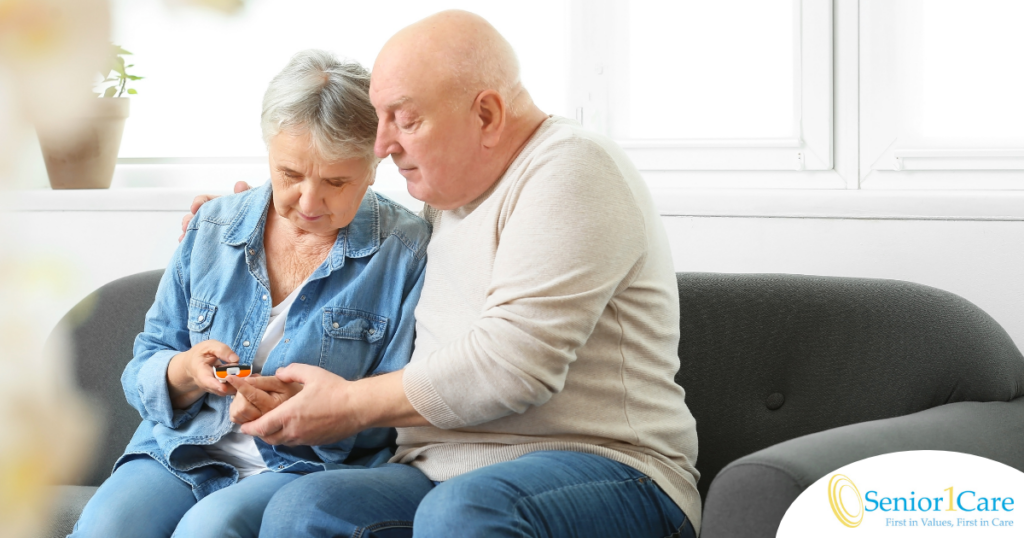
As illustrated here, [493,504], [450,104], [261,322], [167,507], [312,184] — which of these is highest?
[450,104]

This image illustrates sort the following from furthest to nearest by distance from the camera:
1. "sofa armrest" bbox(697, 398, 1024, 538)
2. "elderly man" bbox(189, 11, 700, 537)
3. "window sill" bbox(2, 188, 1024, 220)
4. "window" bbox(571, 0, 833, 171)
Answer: "window" bbox(571, 0, 833, 171)
"window sill" bbox(2, 188, 1024, 220)
"elderly man" bbox(189, 11, 700, 537)
"sofa armrest" bbox(697, 398, 1024, 538)

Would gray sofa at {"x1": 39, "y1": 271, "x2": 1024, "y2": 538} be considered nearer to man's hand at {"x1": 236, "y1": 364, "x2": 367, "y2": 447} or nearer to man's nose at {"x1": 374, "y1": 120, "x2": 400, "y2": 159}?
man's hand at {"x1": 236, "y1": 364, "x2": 367, "y2": 447}

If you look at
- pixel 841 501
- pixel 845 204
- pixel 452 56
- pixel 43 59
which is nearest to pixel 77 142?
pixel 43 59

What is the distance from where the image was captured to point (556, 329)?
1.22 m

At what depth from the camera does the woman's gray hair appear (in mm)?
1424

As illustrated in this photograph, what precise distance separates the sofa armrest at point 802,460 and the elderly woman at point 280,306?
599 mm

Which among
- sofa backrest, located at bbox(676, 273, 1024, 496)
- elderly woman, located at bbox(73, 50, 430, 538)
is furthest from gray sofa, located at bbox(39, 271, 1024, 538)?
elderly woman, located at bbox(73, 50, 430, 538)

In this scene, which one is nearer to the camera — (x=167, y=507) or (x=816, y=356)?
(x=167, y=507)

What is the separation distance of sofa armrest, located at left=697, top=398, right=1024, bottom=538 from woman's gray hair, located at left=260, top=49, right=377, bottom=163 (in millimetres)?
760

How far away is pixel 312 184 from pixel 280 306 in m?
0.22

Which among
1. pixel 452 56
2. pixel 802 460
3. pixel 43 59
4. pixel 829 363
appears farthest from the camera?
pixel 829 363

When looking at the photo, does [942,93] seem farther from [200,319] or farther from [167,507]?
[167,507]

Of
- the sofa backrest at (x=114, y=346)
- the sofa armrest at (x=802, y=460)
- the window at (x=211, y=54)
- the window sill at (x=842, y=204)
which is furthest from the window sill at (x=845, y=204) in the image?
the sofa backrest at (x=114, y=346)

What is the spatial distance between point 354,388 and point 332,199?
332 millimetres
